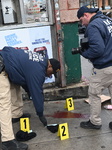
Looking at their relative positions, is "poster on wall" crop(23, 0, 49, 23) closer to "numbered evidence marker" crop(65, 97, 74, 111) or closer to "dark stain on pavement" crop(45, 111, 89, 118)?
"numbered evidence marker" crop(65, 97, 74, 111)

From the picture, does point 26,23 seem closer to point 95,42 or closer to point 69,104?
point 69,104

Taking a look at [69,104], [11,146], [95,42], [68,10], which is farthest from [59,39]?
[11,146]

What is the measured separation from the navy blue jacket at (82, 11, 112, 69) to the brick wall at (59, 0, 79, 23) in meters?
1.35

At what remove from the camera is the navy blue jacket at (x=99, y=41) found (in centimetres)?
288

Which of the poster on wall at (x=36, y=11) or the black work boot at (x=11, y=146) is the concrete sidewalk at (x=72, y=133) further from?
A: the poster on wall at (x=36, y=11)

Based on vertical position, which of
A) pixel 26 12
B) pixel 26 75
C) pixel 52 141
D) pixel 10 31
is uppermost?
pixel 26 12

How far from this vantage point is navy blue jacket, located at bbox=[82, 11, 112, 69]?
9.45 ft

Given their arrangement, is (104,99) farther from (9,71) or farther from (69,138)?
(9,71)

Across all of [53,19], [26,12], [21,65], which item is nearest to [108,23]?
[21,65]

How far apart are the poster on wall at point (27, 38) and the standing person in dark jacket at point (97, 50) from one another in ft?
4.42

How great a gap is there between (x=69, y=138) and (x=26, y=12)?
2.47 metres

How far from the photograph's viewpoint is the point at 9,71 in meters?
2.95

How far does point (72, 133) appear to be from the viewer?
3367 millimetres

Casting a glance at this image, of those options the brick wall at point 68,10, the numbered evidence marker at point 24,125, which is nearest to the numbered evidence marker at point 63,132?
the numbered evidence marker at point 24,125
